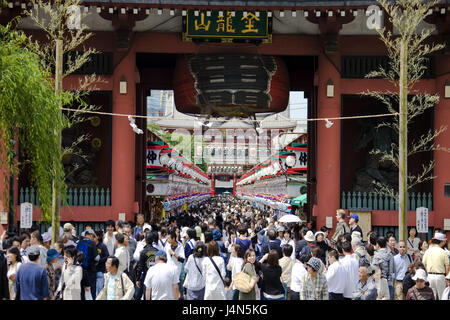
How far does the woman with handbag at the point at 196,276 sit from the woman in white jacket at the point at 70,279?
1756mm

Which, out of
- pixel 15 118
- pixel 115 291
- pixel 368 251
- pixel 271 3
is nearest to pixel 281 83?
pixel 271 3

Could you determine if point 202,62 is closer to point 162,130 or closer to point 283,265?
point 283,265

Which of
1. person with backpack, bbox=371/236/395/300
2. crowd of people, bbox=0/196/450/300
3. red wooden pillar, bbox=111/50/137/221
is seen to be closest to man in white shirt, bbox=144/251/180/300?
crowd of people, bbox=0/196/450/300

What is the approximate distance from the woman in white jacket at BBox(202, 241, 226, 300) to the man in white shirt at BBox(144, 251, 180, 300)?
589 millimetres

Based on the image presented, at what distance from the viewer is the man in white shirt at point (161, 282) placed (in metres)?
9.39

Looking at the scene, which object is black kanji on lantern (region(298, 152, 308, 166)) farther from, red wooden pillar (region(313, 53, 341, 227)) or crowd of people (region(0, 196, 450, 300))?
crowd of people (region(0, 196, 450, 300))

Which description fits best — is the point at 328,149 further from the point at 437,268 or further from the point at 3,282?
the point at 3,282

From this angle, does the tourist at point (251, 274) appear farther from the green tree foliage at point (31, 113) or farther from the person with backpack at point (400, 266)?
the green tree foliage at point (31, 113)

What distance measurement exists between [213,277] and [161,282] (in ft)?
3.02

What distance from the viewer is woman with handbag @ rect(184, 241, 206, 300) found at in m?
10.3

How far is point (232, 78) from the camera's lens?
20.8 meters

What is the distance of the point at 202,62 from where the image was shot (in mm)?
21203

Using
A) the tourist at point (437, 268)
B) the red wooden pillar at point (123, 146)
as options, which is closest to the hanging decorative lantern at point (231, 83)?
the red wooden pillar at point (123, 146)

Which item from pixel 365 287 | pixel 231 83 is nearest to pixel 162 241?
pixel 365 287
